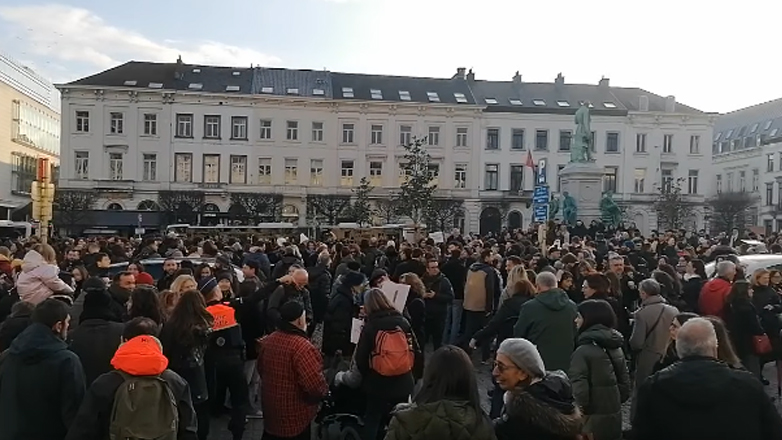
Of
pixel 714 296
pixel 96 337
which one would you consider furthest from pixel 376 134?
pixel 96 337

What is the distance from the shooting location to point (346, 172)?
60.9 metres

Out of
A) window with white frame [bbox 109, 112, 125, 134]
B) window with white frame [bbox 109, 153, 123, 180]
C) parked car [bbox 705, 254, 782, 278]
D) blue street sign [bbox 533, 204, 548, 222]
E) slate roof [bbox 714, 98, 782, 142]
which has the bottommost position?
parked car [bbox 705, 254, 782, 278]

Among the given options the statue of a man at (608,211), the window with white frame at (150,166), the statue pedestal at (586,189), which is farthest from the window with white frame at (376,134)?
the statue of a man at (608,211)

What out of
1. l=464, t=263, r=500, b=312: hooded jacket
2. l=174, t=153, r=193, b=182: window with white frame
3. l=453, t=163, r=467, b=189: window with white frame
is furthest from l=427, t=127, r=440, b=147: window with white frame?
l=464, t=263, r=500, b=312: hooded jacket

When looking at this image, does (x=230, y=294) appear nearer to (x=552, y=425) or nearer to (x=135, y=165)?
(x=552, y=425)

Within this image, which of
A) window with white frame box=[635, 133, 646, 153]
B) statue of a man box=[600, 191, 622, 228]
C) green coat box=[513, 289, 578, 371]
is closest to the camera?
green coat box=[513, 289, 578, 371]

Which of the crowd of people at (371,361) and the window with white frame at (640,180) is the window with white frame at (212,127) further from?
the crowd of people at (371,361)

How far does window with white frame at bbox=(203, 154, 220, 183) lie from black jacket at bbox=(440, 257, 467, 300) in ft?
155

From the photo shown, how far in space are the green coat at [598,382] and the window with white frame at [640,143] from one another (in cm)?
6186

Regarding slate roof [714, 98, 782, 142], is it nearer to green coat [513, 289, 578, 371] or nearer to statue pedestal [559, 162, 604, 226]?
statue pedestal [559, 162, 604, 226]

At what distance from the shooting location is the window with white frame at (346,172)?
60.8 metres

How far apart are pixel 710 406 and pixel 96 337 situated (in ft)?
14.4

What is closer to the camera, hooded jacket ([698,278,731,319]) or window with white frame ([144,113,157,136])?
hooded jacket ([698,278,731,319])

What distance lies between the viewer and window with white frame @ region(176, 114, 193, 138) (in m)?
58.1
